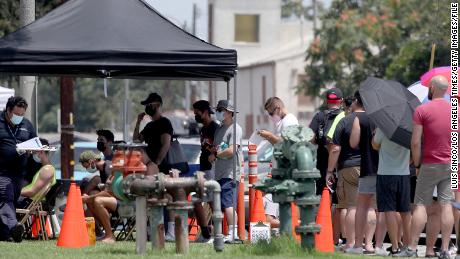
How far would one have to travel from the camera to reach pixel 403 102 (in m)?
15.3

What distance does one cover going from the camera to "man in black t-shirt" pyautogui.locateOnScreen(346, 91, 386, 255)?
1529 cm

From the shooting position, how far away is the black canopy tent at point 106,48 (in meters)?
16.0

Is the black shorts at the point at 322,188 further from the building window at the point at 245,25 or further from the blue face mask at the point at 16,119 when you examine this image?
the building window at the point at 245,25

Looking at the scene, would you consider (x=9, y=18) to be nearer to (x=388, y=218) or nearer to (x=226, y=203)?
(x=226, y=203)

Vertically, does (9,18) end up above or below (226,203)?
above

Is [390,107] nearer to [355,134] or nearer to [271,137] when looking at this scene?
[355,134]

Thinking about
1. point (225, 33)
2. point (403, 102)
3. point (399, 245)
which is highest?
point (225, 33)

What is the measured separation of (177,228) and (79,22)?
178 inches

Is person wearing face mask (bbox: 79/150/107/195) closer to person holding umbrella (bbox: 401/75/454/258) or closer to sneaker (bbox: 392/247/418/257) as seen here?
sneaker (bbox: 392/247/418/257)

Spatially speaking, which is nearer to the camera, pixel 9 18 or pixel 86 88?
pixel 9 18

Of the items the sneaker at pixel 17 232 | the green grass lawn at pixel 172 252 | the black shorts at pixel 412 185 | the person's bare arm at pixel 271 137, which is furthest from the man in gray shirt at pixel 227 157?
the sneaker at pixel 17 232

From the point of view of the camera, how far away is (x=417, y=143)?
1404 centimetres

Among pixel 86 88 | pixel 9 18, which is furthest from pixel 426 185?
pixel 86 88

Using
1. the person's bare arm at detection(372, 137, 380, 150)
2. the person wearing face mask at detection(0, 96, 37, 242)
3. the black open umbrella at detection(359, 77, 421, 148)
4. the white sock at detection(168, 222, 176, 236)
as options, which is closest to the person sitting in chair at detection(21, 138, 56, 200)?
the person wearing face mask at detection(0, 96, 37, 242)
